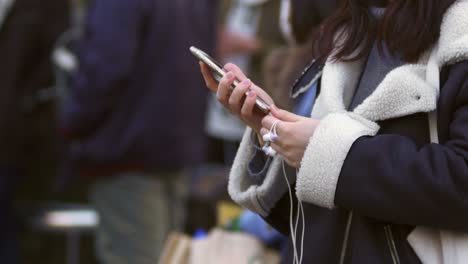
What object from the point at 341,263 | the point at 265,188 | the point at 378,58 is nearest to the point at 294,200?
the point at 265,188

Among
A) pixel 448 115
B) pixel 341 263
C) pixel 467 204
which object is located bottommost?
pixel 341 263

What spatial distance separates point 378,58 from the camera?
1880 millimetres

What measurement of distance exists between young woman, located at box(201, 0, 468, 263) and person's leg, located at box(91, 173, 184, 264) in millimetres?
2373

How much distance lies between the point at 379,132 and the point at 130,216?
2.59 metres

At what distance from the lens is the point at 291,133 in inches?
71.9

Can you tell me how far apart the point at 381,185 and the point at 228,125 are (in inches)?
157

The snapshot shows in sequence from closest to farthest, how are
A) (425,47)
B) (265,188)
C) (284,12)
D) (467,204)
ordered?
1. (467,204)
2. (425,47)
3. (265,188)
4. (284,12)

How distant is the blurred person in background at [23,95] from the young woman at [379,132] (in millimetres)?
2858

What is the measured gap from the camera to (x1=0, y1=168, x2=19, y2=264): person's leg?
4.79 metres

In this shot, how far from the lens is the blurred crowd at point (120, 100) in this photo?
4.05 meters

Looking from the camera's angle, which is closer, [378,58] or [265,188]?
[378,58]

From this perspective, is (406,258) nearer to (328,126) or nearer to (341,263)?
(341,263)

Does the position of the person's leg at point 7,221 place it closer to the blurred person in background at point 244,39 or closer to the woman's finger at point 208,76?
the blurred person in background at point 244,39

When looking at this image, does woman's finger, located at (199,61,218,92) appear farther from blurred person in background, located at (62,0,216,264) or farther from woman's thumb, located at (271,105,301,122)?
blurred person in background, located at (62,0,216,264)
